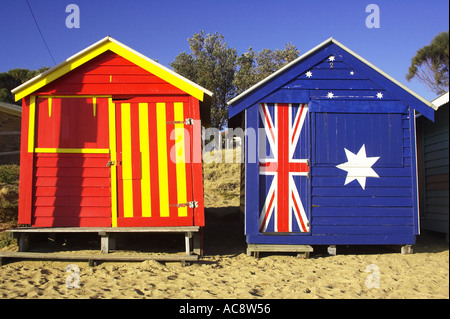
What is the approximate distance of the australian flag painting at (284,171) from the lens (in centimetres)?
734

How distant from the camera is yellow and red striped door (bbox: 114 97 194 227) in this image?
282 inches

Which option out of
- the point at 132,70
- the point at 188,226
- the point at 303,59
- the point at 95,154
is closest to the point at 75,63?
the point at 132,70

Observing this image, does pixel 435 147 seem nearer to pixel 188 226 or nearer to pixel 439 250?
pixel 439 250

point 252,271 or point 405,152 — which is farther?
point 405,152

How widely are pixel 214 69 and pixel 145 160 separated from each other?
1739cm

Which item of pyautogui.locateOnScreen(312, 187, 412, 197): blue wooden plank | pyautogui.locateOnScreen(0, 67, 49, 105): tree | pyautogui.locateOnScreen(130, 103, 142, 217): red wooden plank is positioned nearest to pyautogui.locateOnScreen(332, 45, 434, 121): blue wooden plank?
pyautogui.locateOnScreen(312, 187, 412, 197): blue wooden plank

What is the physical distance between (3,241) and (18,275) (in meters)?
A: 2.40

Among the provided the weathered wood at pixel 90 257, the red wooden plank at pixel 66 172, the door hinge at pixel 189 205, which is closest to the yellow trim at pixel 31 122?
the red wooden plank at pixel 66 172

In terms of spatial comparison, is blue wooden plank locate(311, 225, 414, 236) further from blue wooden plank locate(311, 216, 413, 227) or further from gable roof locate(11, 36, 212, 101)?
gable roof locate(11, 36, 212, 101)

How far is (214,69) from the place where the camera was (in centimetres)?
2359

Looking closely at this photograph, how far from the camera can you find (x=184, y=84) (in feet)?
23.7

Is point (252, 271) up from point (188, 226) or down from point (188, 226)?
down

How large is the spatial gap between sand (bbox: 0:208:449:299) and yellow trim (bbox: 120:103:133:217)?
3.71ft
